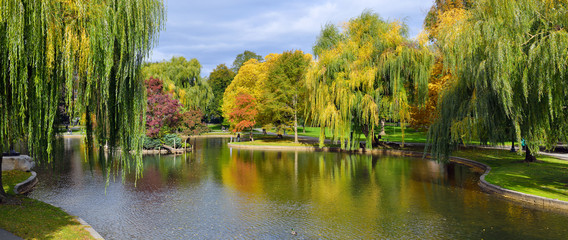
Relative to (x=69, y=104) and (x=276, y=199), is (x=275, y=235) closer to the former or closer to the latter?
(x=276, y=199)

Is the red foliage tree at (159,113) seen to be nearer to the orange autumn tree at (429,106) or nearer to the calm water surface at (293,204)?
the calm water surface at (293,204)

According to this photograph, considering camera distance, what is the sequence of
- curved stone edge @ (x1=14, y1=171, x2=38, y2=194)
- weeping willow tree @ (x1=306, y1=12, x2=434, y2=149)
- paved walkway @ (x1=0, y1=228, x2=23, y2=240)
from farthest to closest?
weeping willow tree @ (x1=306, y1=12, x2=434, y2=149), curved stone edge @ (x1=14, y1=171, x2=38, y2=194), paved walkway @ (x1=0, y1=228, x2=23, y2=240)

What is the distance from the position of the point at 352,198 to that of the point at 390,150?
695 inches

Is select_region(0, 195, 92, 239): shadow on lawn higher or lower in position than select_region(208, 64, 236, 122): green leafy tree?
lower

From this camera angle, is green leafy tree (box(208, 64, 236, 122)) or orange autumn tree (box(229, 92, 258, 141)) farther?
green leafy tree (box(208, 64, 236, 122))

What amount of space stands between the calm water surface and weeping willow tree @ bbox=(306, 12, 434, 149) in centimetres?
794

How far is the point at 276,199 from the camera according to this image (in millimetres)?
14258

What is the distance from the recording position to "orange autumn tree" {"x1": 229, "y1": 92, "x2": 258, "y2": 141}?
43.0m

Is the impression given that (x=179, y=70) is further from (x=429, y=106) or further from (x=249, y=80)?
(x=429, y=106)

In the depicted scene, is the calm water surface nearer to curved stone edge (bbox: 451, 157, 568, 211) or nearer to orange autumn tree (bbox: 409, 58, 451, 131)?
curved stone edge (bbox: 451, 157, 568, 211)

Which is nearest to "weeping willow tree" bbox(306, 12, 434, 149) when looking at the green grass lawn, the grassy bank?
the green grass lawn

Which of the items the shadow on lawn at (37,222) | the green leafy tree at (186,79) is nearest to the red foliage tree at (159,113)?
the green leafy tree at (186,79)

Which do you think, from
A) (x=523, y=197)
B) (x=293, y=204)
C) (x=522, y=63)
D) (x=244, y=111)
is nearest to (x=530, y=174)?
(x=523, y=197)

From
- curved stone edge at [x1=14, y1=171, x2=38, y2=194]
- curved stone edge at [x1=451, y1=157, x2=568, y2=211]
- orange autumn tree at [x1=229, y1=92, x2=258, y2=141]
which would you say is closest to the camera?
curved stone edge at [x1=451, y1=157, x2=568, y2=211]
